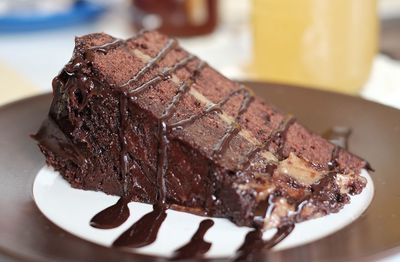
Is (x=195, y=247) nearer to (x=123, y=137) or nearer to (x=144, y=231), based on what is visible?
(x=144, y=231)

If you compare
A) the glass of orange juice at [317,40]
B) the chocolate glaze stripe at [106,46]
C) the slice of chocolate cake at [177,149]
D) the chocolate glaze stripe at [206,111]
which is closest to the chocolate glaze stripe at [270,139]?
the slice of chocolate cake at [177,149]

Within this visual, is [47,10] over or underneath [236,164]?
underneath

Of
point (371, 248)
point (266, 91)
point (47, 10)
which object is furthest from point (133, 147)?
point (47, 10)

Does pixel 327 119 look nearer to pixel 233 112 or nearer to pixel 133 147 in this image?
pixel 233 112

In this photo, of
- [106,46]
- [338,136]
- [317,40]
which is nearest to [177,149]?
[106,46]

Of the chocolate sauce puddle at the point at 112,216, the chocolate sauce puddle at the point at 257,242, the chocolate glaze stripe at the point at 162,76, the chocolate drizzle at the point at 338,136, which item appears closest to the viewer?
the chocolate sauce puddle at the point at 257,242

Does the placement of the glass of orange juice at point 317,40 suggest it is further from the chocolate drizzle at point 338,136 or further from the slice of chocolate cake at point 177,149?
the slice of chocolate cake at point 177,149
